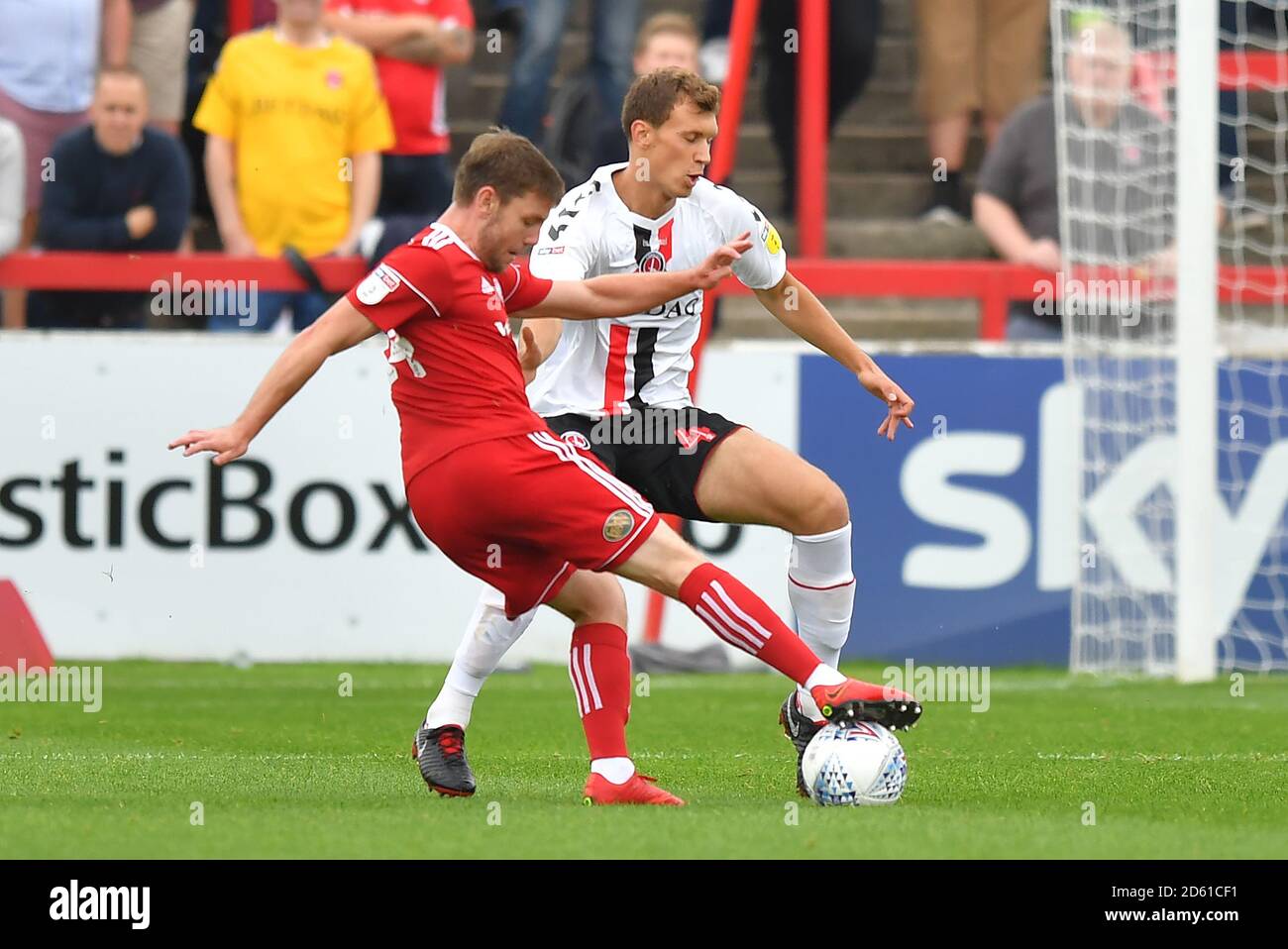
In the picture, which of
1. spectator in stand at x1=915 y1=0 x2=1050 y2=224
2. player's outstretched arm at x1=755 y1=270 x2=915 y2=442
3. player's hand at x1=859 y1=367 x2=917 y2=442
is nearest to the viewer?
player's hand at x1=859 y1=367 x2=917 y2=442

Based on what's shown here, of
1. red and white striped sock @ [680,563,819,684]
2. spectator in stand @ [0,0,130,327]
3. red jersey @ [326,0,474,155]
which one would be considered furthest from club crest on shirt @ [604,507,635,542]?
spectator in stand @ [0,0,130,327]

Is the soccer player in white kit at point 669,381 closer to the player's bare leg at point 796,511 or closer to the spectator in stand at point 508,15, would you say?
the player's bare leg at point 796,511

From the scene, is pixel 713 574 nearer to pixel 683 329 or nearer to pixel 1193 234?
pixel 683 329

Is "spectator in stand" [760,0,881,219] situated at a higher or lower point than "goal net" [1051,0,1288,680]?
higher

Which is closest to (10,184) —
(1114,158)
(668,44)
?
(668,44)

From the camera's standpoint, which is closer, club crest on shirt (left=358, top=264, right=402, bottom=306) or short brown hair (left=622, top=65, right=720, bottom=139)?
club crest on shirt (left=358, top=264, right=402, bottom=306)

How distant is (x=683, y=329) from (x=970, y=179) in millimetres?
7405

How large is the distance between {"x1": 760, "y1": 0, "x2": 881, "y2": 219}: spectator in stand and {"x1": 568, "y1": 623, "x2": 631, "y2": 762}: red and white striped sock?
7004mm

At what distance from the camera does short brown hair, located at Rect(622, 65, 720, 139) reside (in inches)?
248

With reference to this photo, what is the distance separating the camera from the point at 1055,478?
10875 mm

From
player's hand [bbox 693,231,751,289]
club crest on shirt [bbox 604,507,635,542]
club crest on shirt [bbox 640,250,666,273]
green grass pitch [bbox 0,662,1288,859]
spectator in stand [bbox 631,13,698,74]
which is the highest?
spectator in stand [bbox 631,13,698,74]

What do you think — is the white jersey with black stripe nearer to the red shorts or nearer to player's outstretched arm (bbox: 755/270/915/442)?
player's outstretched arm (bbox: 755/270/915/442)

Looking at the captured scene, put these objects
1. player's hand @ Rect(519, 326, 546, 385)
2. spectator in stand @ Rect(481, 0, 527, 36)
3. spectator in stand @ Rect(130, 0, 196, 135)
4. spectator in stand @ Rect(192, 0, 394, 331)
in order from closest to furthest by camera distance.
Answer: player's hand @ Rect(519, 326, 546, 385) → spectator in stand @ Rect(192, 0, 394, 331) → spectator in stand @ Rect(130, 0, 196, 135) → spectator in stand @ Rect(481, 0, 527, 36)
